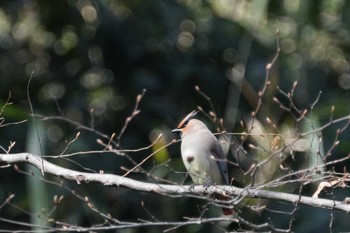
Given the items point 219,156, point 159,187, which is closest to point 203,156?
point 219,156

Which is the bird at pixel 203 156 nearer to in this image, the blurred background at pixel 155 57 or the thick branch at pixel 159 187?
the thick branch at pixel 159 187

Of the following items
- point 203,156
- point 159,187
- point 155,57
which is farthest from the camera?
point 155,57

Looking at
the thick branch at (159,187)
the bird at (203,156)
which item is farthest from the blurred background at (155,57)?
the thick branch at (159,187)

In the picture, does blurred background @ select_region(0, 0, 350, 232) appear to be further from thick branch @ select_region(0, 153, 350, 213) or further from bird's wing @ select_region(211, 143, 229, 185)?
thick branch @ select_region(0, 153, 350, 213)

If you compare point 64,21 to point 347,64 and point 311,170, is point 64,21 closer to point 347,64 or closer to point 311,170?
point 347,64

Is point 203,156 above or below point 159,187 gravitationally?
above

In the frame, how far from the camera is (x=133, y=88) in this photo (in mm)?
9195

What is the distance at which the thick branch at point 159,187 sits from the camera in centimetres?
403

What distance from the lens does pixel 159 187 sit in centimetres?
409

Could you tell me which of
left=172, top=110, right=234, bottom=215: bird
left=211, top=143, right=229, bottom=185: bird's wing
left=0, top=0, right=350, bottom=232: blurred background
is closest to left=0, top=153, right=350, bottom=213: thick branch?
left=172, top=110, right=234, bottom=215: bird

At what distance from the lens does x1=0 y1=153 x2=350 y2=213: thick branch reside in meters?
4.03

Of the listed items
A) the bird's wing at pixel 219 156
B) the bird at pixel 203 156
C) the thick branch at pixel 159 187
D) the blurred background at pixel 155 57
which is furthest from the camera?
the blurred background at pixel 155 57

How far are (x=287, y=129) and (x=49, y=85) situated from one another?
2.67m

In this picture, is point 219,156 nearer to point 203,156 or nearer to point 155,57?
point 203,156
